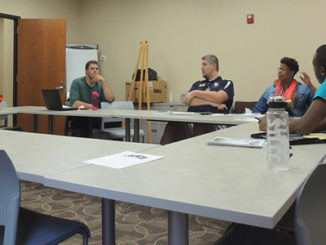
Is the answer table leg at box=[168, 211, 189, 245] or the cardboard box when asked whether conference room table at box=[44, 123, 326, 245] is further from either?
the cardboard box

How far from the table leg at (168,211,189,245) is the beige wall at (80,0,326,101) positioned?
4731 millimetres

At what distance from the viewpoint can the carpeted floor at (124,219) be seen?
7.54 ft

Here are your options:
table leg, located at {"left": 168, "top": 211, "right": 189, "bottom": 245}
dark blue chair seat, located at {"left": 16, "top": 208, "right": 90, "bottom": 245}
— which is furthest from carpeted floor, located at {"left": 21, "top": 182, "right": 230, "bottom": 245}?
table leg, located at {"left": 168, "top": 211, "right": 189, "bottom": 245}

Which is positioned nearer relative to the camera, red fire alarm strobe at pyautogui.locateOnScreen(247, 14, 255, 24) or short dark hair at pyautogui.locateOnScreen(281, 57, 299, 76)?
short dark hair at pyautogui.locateOnScreen(281, 57, 299, 76)

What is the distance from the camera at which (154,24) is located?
6.43m

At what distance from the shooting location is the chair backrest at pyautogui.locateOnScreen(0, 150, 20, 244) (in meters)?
1.06

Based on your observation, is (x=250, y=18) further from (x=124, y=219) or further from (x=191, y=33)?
(x=124, y=219)

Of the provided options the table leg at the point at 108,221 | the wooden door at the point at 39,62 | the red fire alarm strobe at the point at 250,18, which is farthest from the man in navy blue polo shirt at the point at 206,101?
the wooden door at the point at 39,62

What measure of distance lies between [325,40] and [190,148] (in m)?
4.20

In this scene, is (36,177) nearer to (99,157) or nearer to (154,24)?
(99,157)

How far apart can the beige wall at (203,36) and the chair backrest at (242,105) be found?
0.67 feet

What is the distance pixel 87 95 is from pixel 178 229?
374cm

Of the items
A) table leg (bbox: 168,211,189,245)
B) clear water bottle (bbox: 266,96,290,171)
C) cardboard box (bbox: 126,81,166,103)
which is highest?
cardboard box (bbox: 126,81,166,103)

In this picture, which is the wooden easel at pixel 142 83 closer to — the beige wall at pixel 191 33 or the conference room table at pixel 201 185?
the beige wall at pixel 191 33
